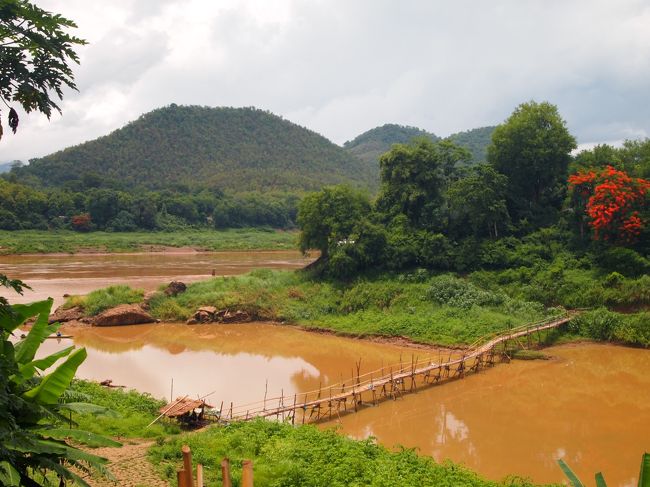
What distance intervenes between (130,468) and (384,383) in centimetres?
1011

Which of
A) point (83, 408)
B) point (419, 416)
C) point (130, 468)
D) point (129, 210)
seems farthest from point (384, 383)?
point (129, 210)

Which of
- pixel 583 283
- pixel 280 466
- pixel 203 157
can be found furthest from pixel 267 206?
pixel 280 466

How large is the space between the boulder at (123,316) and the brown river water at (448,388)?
2.29ft

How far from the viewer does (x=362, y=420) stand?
17859 millimetres

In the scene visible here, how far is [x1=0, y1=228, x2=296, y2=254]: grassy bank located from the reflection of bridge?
1385 inches

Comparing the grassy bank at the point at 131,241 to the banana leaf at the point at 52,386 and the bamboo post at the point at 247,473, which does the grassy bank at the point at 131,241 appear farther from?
the bamboo post at the point at 247,473

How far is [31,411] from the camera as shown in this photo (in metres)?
6.11

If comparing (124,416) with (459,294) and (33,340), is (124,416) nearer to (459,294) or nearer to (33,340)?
(33,340)

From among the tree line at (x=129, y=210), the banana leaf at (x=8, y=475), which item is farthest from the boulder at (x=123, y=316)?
the tree line at (x=129, y=210)

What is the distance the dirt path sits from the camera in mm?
10562

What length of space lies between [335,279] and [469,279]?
26.9 ft

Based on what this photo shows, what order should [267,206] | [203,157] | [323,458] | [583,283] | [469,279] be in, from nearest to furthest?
[323,458] < [583,283] < [469,279] < [267,206] < [203,157]

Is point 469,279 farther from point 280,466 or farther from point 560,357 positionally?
point 280,466

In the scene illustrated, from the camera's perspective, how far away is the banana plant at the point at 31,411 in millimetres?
5301
